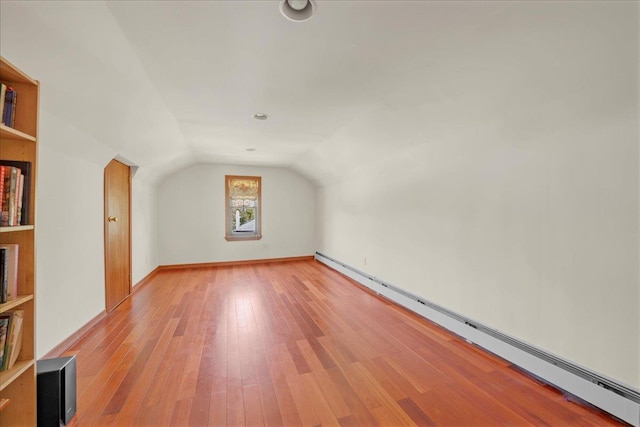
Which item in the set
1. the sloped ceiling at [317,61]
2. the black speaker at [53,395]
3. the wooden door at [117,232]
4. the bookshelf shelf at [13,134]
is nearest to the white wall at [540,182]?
the sloped ceiling at [317,61]

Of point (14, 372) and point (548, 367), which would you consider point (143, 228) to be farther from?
point (548, 367)

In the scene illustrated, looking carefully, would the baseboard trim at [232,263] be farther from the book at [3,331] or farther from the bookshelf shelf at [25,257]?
the book at [3,331]

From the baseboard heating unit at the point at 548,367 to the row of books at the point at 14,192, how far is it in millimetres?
3248

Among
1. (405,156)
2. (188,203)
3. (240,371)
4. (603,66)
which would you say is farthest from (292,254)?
(603,66)

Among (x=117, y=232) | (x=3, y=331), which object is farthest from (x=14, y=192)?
(x=117, y=232)

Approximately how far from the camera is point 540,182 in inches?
74.7

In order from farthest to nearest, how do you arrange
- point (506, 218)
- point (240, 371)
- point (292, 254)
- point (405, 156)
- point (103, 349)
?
1. point (292, 254)
2. point (405, 156)
3. point (103, 349)
4. point (506, 218)
5. point (240, 371)

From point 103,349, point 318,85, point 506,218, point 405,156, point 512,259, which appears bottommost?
point 103,349

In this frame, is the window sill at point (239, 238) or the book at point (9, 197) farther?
the window sill at point (239, 238)

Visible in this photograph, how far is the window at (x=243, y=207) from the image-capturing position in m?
6.06

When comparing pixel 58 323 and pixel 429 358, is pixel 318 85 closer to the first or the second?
pixel 429 358

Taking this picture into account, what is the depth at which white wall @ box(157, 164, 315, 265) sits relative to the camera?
5605mm

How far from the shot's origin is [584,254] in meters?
1.66

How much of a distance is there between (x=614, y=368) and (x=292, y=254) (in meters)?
5.53
